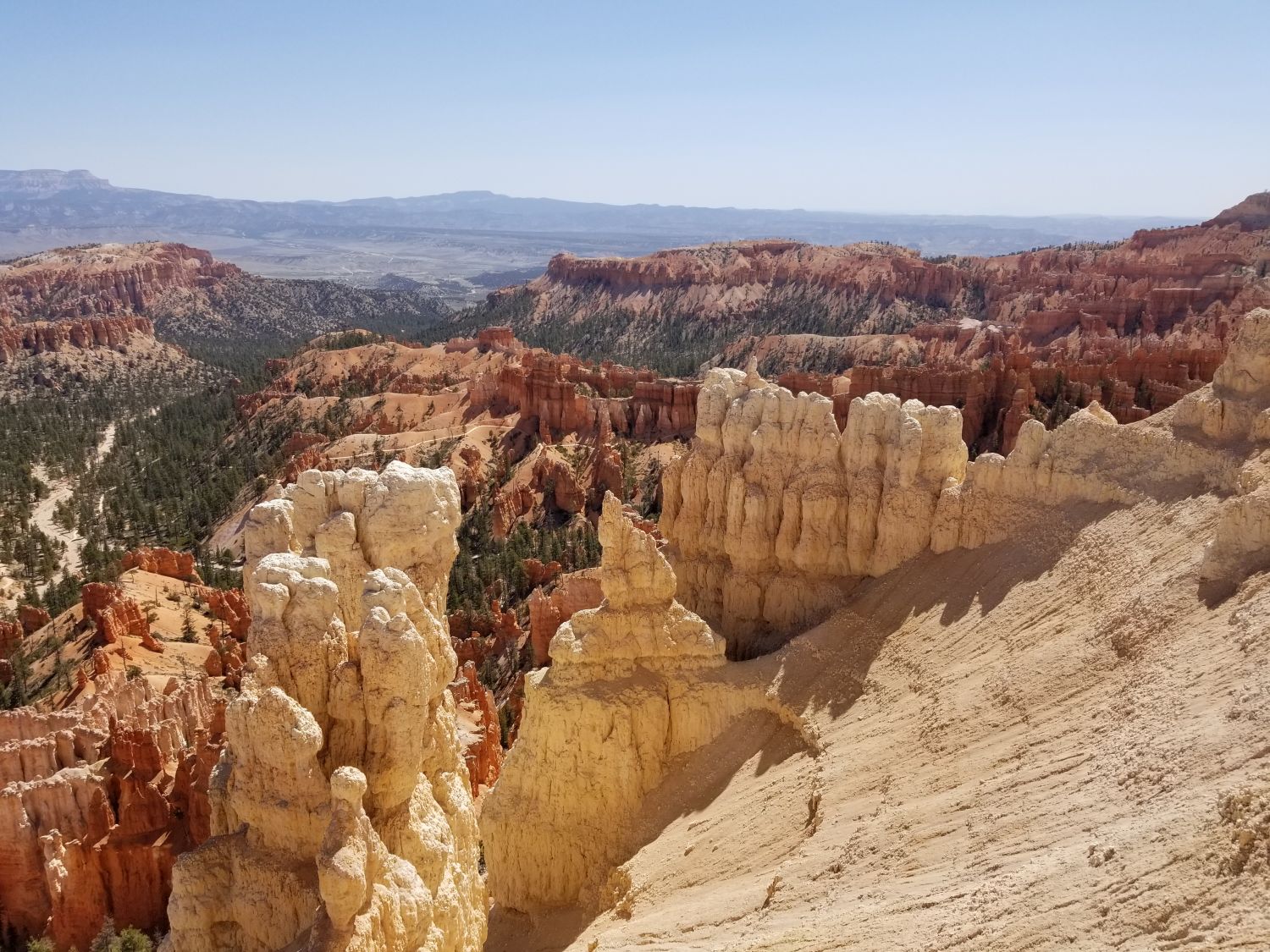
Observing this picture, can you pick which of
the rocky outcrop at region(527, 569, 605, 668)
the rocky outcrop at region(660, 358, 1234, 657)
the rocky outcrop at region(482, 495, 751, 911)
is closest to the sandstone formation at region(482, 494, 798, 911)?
the rocky outcrop at region(482, 495, 751, 911)

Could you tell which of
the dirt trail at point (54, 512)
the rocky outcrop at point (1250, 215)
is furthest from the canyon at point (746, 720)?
the rocky outcrop at point (1250, 215)

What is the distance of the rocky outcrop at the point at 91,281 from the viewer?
165 m

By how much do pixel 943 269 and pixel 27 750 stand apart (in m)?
120

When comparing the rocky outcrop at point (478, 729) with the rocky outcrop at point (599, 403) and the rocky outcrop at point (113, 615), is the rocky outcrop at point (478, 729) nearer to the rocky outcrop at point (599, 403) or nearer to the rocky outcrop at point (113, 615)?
the rocky outcrop at point (113, 615)

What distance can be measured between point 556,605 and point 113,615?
55.2ft

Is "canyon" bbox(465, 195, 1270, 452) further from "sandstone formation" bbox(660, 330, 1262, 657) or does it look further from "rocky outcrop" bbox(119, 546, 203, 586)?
"rocky outcrop" bbox(119, 546, 203, 586)

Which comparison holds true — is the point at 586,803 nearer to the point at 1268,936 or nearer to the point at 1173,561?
the point at 1173,561

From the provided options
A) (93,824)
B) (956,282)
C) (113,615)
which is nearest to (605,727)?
(93,824)

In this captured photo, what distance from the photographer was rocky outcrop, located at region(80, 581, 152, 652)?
111 ft

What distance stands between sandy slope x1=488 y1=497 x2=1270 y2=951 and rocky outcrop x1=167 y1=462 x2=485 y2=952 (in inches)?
155

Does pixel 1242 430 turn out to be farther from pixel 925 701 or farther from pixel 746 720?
pixel 746 720

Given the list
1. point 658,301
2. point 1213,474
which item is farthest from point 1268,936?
point 658,301

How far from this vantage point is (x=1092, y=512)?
1648cm

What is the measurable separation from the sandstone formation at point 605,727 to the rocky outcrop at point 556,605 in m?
13.6
